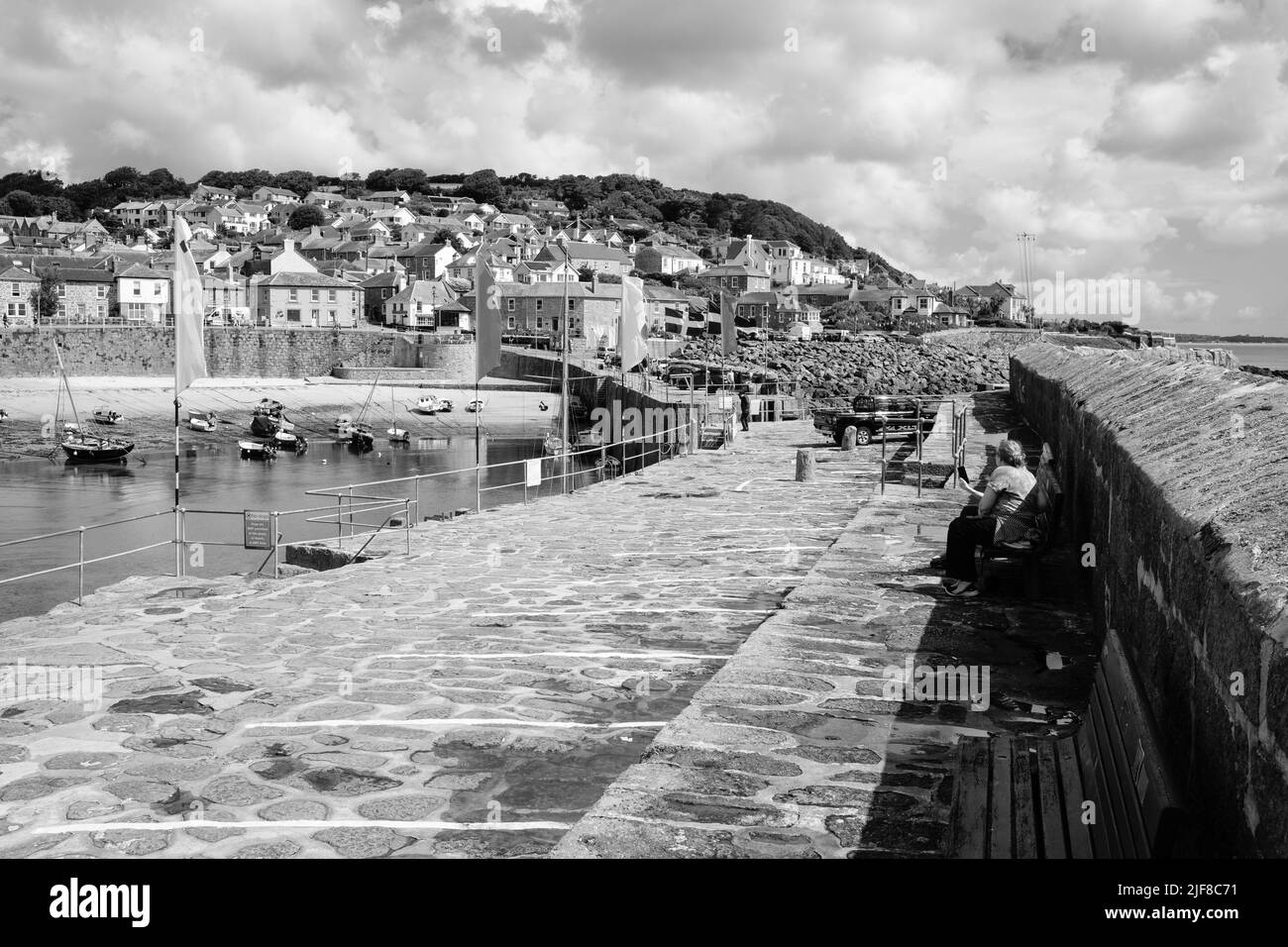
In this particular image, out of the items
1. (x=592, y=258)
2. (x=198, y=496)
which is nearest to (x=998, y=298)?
(x=592, y=258)

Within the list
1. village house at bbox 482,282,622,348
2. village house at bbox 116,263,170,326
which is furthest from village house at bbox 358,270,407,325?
village house at bbox 116,263,170,326

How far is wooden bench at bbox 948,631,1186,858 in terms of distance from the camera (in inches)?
119

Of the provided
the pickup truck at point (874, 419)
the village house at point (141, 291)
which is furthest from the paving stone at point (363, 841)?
the village house at point (141, 291)

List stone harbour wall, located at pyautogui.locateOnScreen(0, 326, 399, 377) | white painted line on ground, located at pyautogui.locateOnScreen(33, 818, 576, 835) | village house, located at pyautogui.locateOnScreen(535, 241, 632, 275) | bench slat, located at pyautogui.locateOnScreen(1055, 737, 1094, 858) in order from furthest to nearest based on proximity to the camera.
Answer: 1. village house, located at pyautogui.locateOnScreen(535, 241, 632, 275)
2. stone harbour wall, located at pyautogui.locateOnScreen(0, 326, 399, 377)
3. white painted line on ground, located at pyautogui.locateOnScreen(33, 818, 576, 835)
4. bench slat, located at pyautogui.locateOnScreen(1055, 737, 1094, 858)

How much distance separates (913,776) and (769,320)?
115877mm

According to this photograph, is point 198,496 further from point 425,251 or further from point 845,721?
point 425,251

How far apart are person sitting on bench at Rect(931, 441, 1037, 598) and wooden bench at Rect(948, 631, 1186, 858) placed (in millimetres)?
3375

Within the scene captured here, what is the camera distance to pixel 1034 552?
757 cm

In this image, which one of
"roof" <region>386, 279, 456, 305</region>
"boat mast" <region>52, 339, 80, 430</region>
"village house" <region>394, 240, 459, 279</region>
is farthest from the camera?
"village house" <region>394, 240, 459, 279</region>

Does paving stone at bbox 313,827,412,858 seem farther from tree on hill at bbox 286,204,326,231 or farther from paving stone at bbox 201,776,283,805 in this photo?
tree on hill at bbox 286,204,326,231

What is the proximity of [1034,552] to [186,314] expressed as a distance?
1127cm

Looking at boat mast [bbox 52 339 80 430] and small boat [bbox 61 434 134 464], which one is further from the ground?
boat mast [bbox 52 339 80 430]

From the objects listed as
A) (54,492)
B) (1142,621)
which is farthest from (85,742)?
(54,492)
